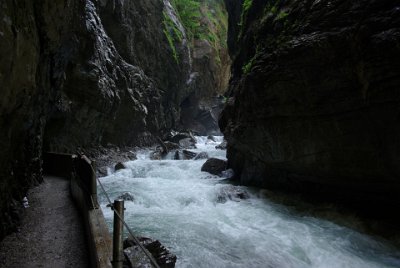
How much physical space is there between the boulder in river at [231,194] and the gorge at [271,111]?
42cm

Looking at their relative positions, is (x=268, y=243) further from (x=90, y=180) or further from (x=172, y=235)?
(x=90, y=180)

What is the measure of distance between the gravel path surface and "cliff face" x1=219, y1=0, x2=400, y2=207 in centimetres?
816

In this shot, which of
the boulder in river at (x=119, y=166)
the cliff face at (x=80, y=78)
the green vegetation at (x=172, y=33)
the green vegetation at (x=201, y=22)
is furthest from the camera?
the green vegetation at (x=201, y=22)

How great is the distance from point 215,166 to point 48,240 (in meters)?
12.5

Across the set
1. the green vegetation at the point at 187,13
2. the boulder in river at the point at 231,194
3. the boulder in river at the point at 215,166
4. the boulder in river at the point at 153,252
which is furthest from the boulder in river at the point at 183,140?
the boulder in river at the point at 153,252

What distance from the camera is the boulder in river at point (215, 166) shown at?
1744 cm

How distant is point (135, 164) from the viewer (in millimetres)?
20516

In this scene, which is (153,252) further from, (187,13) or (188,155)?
(187,13)

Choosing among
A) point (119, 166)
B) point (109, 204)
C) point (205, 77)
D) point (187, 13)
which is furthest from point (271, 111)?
point (187, 13)

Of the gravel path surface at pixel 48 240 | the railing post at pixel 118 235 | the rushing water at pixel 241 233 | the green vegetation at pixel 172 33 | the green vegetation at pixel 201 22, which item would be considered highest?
the green vegetation at pixel 201 22

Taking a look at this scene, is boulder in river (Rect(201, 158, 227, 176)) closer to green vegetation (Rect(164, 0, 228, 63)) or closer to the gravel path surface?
the gravel path surface

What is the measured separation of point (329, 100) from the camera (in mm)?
9836

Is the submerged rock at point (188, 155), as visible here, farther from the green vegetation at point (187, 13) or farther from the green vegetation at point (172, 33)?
the green vegetation at point (187, 13)

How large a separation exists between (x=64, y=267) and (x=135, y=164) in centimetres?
1594
